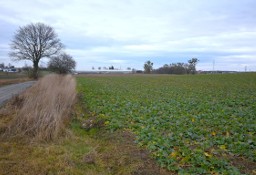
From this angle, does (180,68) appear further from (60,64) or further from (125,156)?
(125,156)

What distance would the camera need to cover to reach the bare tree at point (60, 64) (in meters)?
67.1

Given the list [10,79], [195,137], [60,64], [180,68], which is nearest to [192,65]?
[180,68]

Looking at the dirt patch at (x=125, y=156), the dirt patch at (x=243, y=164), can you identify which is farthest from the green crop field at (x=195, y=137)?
the dirt patch at (x=125, y=156)

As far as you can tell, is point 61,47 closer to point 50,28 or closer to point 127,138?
point 50,28

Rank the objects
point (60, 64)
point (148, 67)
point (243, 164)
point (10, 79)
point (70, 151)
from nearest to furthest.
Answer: point (243, 164) < point (70, 151) < point (10, 79) < point (60, 64) < point (148, 67)

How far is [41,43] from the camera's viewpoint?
63.5 m

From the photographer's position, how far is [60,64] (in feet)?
224

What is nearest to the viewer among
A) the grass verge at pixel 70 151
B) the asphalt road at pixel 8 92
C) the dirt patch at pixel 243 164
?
the dirt patch at pixel 243 164

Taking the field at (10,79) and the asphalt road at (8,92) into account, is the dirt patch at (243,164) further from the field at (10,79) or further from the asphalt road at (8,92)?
the field at (10,79)

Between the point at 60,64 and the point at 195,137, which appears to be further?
the point at 60,64

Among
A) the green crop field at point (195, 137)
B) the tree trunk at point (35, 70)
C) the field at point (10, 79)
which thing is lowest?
the green crop field at point (195, 137)

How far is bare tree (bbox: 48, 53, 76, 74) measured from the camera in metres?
67.1

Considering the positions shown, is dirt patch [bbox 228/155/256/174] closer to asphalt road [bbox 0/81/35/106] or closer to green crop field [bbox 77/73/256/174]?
green crop field [bbox 77/73/256/174]

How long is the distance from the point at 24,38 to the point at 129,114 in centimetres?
6079
